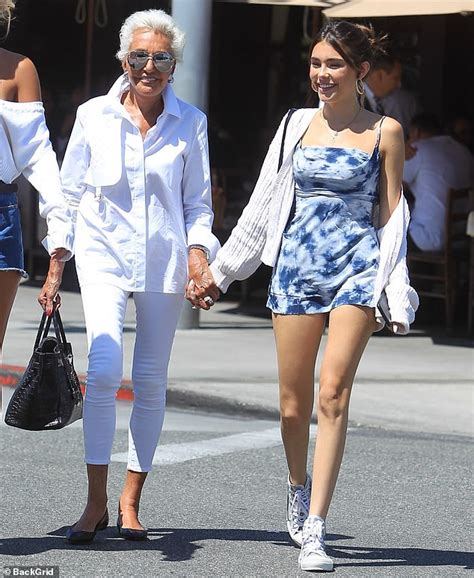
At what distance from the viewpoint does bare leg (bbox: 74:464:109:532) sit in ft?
18.9

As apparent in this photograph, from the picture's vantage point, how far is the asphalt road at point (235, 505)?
5672mm

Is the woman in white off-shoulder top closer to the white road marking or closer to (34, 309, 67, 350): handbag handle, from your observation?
(34, 309, 67, 350): handbag handle

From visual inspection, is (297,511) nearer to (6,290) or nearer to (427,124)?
(6,290)

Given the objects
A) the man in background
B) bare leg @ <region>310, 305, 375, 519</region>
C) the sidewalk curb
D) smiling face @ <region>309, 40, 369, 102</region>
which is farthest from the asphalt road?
the man in background

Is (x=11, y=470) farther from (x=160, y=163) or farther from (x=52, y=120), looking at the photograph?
(x=52, y=120)

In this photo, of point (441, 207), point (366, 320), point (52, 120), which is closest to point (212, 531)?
point (366, 320)

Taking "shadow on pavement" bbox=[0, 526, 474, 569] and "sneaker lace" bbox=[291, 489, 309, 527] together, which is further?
"sneaker lace" bbox=[291, 489, 309, 527]

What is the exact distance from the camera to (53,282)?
5.65 m

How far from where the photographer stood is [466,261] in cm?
1347

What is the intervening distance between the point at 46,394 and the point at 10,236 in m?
0.63

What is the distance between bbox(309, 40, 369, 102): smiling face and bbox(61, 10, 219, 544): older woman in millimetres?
546

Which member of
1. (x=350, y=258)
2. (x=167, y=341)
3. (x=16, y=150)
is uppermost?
(x=16, y=150)

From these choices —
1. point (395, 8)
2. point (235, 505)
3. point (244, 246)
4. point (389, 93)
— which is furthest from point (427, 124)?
point (244, 246)

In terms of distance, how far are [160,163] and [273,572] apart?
5.35 ft
